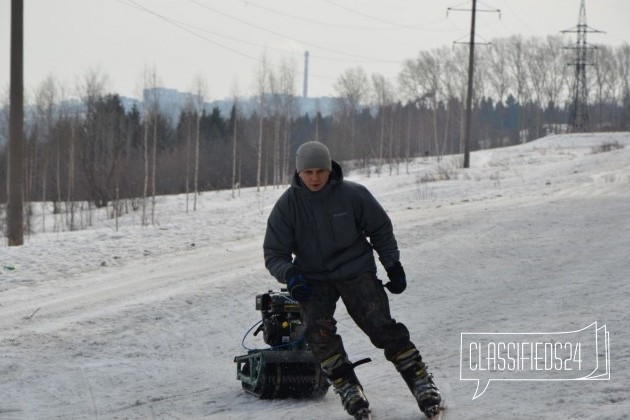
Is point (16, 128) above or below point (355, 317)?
above

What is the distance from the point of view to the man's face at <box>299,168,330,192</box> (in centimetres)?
585

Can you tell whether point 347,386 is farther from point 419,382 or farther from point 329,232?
point 329,232

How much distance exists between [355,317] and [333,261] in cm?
43

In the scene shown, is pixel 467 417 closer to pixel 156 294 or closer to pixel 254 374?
pixel 254 374

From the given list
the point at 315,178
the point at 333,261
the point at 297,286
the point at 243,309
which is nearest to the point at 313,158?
the point at 315,178

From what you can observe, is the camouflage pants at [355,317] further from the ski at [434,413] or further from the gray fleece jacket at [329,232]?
the ski at [434,413]

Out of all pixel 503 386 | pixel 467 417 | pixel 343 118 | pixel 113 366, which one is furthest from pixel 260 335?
pixel 343 118

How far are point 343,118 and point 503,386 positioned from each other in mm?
92517

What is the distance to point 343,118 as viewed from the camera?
98188mm

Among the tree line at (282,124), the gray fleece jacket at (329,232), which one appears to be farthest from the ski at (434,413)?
the tree line at (282,124)

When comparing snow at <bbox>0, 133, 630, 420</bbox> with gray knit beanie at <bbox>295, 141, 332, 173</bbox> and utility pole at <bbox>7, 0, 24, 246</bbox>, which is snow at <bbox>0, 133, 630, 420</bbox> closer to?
gray knit beanie at <bbox>295, 141, 332, 173</bbox>

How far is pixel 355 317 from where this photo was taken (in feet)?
19.5

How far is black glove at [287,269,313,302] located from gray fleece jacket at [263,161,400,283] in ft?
0.23

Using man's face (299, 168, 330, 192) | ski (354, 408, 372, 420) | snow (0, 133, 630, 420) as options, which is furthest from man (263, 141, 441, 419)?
snow (0, 133, 630, 420)
